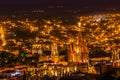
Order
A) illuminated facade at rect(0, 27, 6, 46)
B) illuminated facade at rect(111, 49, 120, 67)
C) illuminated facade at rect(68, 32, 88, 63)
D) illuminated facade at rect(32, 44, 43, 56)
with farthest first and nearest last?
illuminated facade at rect(0, 27, 6, 46) < illuminated facade at rect(32, 44, 43, 56) < illuminated facade at rect(68, 32, 88, 63) < illuminated facade at rect(111, 49, 120, 67)

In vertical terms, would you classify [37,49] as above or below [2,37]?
below

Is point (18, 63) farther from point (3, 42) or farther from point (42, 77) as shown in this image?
point (3, 42)

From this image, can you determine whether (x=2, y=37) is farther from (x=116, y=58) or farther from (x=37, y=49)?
(x=116, y=58)

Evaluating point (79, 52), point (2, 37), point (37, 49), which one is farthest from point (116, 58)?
point (2, 37)

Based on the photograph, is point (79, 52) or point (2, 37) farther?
point (2, 37)

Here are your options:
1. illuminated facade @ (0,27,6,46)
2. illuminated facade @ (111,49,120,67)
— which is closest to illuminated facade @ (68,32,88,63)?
illuminated facade @ (111,49,120,67)

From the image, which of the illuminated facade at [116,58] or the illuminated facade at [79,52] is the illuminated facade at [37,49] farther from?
the illuminated facade at [116,58]

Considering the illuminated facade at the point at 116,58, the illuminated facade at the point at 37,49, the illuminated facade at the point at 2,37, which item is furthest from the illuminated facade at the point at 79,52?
the illuminated facade at the point at 2,37

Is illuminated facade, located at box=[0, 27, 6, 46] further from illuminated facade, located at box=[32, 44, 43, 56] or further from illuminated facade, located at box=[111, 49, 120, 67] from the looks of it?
illuminated facade, located at box=[111, 49, 120, 67]

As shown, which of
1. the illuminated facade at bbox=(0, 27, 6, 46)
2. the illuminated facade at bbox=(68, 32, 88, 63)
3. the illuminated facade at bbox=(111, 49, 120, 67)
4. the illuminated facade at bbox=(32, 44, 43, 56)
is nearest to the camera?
the illuminated facade at bbox=(111, 49, 120, 67)

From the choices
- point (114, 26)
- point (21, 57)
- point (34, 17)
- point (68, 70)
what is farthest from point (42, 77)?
point (34, 17)

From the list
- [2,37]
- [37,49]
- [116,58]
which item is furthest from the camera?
[2,37]
